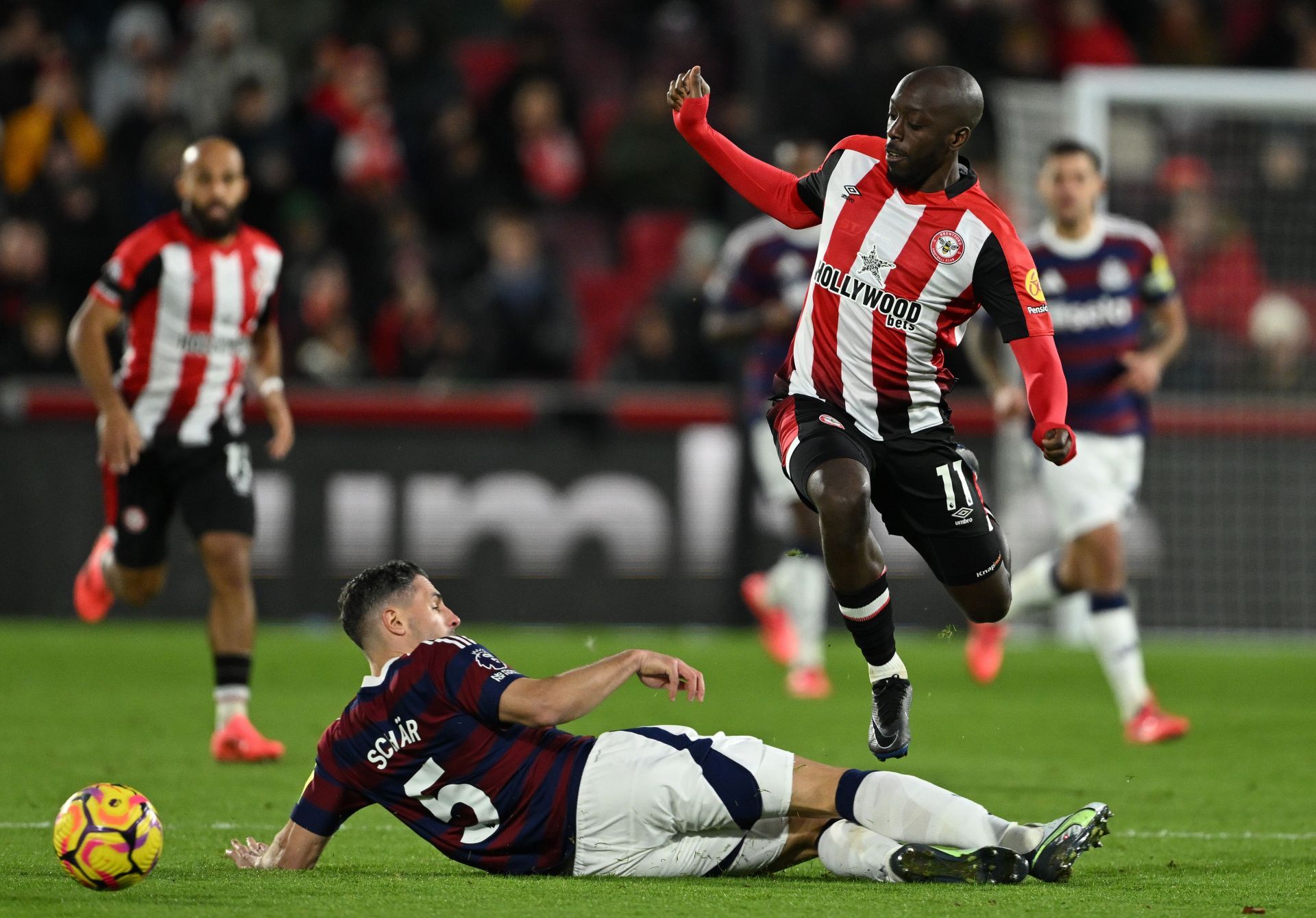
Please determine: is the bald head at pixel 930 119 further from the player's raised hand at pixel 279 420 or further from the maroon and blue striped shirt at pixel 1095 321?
the player's raised hand at pixel 279 420

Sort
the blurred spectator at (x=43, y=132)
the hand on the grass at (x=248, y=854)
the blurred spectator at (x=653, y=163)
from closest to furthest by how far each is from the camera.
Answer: the hand on the grass at (x=248, y=854), the blurred spectator at (x=43, y=132), the blurred spectator at (x=653, y=163)

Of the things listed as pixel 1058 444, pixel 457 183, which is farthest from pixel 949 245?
pixel 457 183

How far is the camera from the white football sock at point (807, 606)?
1012cm

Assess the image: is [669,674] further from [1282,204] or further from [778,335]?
[1282,204]

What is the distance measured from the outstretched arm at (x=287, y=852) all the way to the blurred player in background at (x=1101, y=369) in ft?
14.6

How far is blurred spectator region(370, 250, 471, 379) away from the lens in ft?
44.6

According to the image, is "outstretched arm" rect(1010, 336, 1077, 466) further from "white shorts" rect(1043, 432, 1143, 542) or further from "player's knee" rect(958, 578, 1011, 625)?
"white shorts" rect(1043, 432, 1143, 542)

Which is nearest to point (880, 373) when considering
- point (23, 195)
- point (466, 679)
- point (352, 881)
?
point (466, 679)

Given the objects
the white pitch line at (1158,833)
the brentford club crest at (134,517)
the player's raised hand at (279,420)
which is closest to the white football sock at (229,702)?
the brentford club crest at (134,517)

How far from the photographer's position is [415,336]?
13648 mm

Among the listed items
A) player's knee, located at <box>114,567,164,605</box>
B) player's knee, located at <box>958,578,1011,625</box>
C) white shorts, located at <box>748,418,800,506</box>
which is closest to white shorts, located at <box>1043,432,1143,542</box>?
white shorts, located at <box>748,418,800,506</box>

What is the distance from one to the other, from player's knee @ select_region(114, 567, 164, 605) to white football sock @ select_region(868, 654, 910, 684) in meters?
3.64

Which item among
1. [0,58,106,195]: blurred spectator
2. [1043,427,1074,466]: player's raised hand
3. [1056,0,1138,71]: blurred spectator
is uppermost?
[1056,0,1138,71]: blurred spectator

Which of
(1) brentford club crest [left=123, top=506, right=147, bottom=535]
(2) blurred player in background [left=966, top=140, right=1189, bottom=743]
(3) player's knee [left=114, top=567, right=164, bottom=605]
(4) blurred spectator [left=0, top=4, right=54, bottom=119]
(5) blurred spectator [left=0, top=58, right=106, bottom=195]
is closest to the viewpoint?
(1) brentford club crest [left=123, top=506, right=147, bottom=535]
